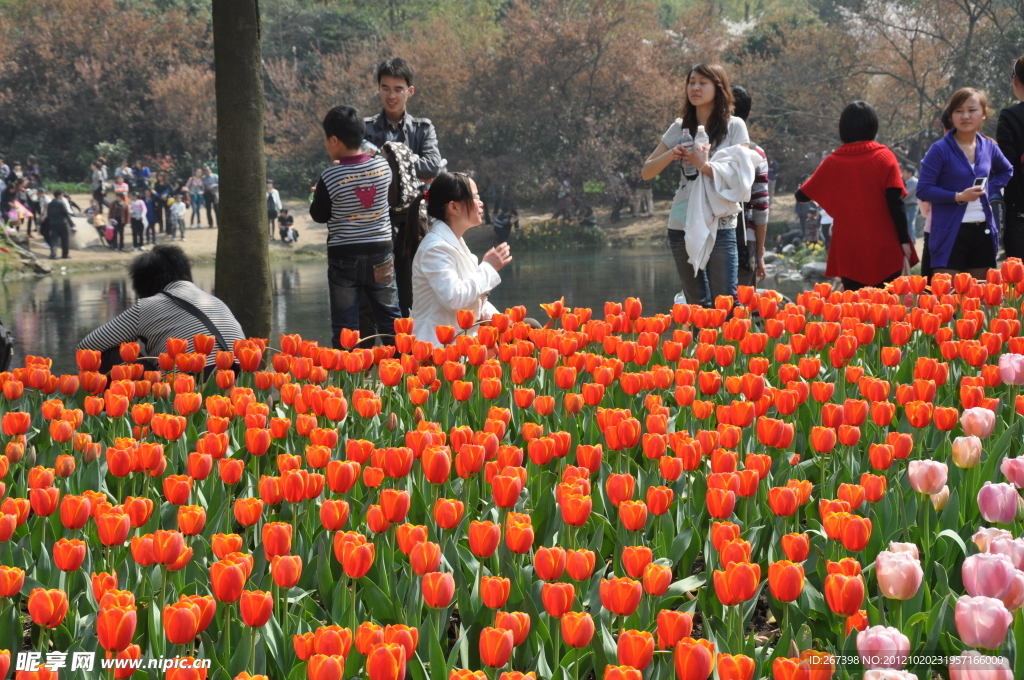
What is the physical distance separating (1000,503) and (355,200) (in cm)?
434

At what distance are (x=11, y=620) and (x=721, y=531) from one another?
4.55 ft

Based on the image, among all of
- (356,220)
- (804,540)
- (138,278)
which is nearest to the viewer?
(804,540)

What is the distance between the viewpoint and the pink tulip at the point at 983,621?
63.0 inches

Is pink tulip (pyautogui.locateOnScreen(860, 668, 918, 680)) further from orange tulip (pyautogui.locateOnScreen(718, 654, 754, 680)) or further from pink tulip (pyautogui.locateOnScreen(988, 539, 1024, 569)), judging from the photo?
pink tulip (pyautogui.locateOnScreen(988, 539, 1024, 569))

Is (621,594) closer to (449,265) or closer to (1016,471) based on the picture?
(1016,471)

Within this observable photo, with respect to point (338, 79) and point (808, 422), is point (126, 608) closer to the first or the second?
point (808, 422)

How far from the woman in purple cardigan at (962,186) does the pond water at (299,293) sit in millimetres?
6629

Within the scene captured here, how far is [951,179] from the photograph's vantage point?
6574 millimetres

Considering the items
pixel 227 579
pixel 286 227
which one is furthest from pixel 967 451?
pixel 286 227

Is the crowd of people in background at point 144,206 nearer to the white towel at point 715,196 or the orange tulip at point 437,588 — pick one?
the white towel at point 715,196

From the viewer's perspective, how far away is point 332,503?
2.22 meters

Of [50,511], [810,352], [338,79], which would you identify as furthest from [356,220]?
[338,79]

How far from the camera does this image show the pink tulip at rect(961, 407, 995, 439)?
282 cm

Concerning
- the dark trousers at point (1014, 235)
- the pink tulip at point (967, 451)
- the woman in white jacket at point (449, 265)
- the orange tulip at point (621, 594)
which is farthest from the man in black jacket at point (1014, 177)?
the orange tulip at point (621, 594)
